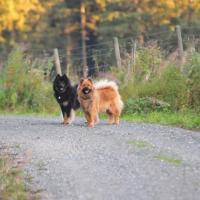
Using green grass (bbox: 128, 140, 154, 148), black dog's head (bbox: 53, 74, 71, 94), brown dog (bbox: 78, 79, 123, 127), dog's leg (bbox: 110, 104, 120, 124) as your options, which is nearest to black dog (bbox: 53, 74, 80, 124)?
black dog's head (bbox: 53, 74, 71, 94)

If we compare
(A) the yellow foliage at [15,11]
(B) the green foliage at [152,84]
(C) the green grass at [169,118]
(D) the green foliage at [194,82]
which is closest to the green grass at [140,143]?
(C) the green grass at [169,118]

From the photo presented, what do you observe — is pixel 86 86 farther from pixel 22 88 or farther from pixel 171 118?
pixel 22 88

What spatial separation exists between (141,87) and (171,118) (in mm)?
3350

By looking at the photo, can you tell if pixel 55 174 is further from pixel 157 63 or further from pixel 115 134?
pixel 157 63

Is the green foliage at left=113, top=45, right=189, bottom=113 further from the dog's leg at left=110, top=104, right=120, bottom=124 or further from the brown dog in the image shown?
the brown dog

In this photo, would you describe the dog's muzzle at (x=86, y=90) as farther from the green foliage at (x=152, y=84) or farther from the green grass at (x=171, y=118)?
the green foliage at (x=152, y=84)

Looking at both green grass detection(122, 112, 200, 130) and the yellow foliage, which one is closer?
green grass detection(122, 112, 200, 130)

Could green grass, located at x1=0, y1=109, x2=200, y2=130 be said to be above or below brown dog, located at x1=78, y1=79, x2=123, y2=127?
below

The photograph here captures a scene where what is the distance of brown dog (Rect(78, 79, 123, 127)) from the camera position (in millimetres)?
16703

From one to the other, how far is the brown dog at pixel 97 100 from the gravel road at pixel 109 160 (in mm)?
294

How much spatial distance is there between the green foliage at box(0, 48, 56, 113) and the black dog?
531 centimetres

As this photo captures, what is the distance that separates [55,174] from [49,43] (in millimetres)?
50121

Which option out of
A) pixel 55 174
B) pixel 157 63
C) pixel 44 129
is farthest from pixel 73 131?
Result: pixel 157 63

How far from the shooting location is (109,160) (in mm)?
12562
